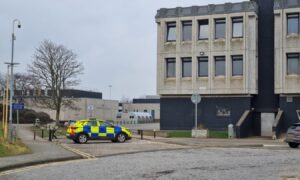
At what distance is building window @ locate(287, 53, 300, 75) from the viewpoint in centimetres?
4350

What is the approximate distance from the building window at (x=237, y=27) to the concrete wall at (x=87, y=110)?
40.7 meters

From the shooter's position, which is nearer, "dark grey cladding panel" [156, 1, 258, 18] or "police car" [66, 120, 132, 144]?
"police car" [66, 120, 132, 144]

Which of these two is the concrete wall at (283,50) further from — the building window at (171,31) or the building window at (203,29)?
the building window at (171,31)

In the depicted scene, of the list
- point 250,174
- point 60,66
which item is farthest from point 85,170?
point 60,66

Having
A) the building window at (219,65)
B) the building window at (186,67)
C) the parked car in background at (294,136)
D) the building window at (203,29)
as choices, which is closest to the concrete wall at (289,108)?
the building window at (219,65)

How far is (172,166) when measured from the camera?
18.0 m

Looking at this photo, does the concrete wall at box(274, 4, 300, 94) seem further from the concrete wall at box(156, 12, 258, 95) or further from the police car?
the police car

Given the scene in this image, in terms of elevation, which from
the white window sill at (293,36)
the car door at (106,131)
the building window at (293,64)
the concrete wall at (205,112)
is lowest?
the car door at (106,131)

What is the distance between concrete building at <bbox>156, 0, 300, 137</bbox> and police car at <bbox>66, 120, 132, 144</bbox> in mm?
13526

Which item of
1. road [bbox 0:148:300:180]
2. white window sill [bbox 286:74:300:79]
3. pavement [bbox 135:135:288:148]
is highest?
white window sill [bbox 286:74:300:79]

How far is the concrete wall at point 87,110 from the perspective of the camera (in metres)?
87.4

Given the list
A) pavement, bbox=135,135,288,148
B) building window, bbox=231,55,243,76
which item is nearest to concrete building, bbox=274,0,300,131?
building window, bbox=231,55,243,76

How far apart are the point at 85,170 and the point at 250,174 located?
16.2 feet

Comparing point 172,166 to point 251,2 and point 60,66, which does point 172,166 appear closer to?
point 251,2
